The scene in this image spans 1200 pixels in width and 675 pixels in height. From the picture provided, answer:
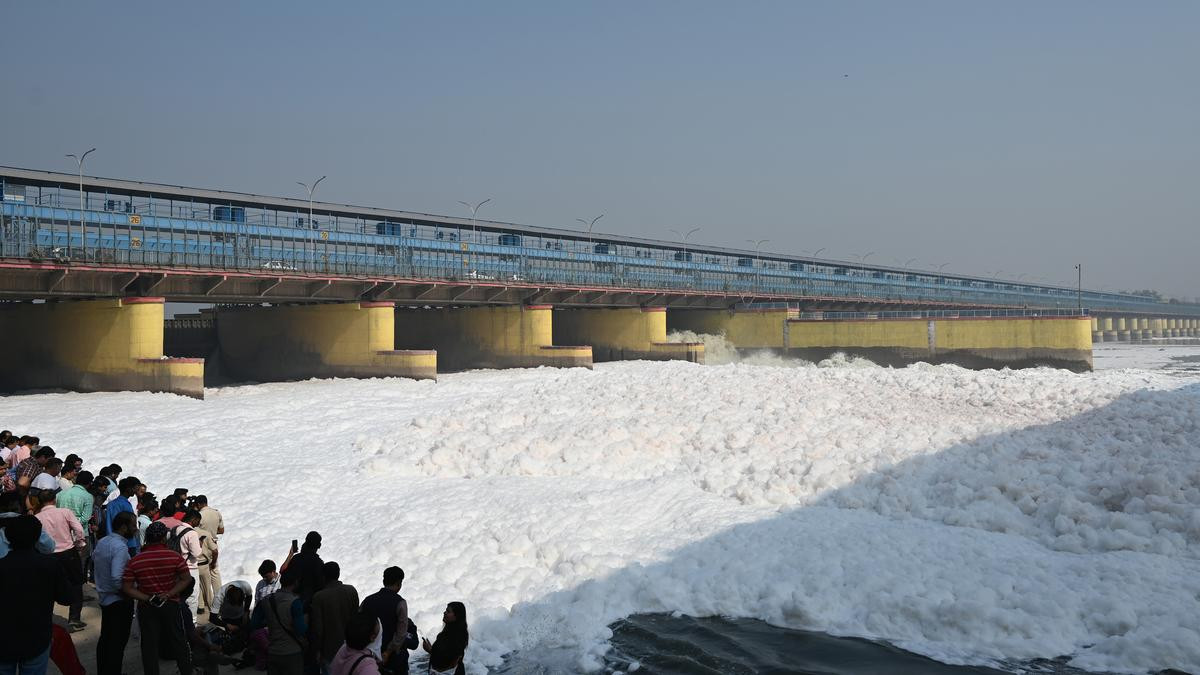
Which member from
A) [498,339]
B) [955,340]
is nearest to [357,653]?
[498,339]

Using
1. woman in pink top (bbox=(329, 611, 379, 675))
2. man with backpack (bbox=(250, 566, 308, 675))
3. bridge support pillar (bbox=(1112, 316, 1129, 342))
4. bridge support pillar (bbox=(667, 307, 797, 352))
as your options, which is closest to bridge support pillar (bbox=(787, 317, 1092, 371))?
bridge support pillar (bbox=(667, 307, 797, 352))

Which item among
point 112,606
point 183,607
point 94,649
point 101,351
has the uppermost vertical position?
point 101,351

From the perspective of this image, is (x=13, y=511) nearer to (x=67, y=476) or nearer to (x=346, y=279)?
(x=67, y=476)

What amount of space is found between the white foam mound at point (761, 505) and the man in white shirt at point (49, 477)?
119 inches

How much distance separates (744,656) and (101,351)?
34.9 m

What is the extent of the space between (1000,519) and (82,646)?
46.5 feet

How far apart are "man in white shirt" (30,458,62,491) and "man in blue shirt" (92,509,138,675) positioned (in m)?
3.20

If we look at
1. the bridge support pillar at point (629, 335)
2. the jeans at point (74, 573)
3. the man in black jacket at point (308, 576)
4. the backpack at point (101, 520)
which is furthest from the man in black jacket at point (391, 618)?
the bridge support pillar at point (629, 335)

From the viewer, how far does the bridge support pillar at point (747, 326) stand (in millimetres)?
69250

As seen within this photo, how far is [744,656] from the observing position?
11781 millimetres

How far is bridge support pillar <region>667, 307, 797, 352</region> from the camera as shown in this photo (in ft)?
227

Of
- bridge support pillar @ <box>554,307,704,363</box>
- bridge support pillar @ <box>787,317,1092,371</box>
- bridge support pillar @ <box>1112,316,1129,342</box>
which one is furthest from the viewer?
bridge support pillar @ <box>1112,316,1129,342</box>

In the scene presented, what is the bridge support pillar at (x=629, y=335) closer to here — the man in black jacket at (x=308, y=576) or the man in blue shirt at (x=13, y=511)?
the man in blue shirt at (x=13, y=511)

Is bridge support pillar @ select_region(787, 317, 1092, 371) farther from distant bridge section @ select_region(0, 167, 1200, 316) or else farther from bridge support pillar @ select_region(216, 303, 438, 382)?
bridge support pillar @ select_region(216, 303, 438, 382)
